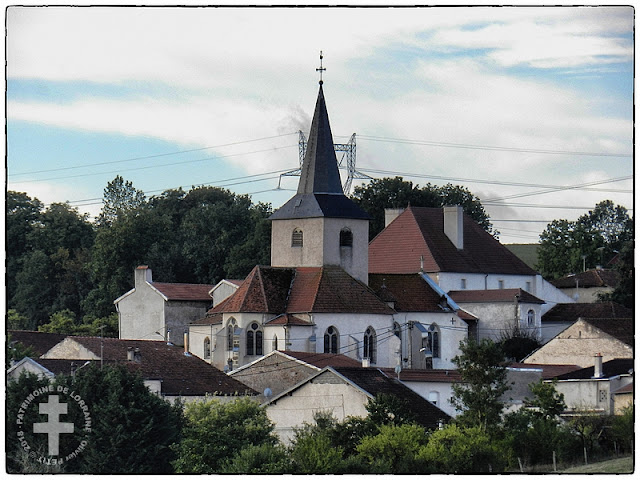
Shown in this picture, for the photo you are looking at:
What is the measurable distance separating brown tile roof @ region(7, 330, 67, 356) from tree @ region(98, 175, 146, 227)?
37177mm

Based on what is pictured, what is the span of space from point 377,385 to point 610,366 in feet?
37.8

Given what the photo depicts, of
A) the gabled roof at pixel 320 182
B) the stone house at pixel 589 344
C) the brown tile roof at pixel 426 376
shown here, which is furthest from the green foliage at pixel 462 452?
the gabled roof at pixel 320 182

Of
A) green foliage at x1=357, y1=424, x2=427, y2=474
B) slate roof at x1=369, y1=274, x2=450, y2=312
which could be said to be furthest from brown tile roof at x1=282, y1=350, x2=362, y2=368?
green foliage at x1=357, y1=424, x2=427, y2=474

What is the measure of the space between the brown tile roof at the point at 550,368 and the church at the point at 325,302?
24.1 ft

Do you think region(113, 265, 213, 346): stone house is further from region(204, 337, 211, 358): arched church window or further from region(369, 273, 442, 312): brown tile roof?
region(369, 273, 442, 312): brown tile roof

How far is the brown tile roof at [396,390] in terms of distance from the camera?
52.8 meters

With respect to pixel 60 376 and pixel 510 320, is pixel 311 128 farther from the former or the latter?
pixel 60 376

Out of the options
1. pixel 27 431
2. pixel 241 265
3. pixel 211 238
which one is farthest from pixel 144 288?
pixel 27 431

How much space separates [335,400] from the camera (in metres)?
54.0

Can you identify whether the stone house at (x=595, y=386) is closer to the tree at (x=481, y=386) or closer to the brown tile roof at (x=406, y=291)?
the tree at (x=481, y=386)

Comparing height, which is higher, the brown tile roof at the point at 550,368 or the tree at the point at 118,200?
the tree at the point at 118,200

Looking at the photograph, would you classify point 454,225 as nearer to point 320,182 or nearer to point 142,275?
point 320,182

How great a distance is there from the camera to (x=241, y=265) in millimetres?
95688

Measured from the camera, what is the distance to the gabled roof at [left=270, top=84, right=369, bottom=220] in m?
76.9
